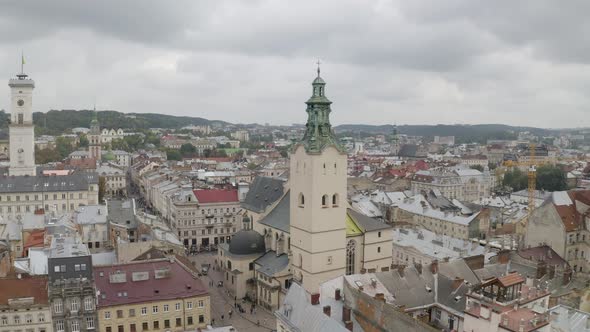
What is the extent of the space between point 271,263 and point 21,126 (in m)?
77.9

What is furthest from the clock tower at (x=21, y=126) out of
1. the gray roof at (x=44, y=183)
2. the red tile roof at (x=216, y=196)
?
the red tile roof at (x=216, y=196)

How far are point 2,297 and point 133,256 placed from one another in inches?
625

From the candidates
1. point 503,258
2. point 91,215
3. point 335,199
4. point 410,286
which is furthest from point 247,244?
point 503,258

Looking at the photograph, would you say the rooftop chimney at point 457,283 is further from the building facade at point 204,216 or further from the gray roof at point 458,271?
the building facade at point 204,216

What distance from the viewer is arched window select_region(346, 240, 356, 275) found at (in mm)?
62169

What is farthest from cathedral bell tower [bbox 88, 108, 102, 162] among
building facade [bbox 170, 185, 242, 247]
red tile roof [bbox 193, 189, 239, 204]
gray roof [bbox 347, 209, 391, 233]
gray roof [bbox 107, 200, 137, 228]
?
gray roof [bbox 347, 209, 391, 233]

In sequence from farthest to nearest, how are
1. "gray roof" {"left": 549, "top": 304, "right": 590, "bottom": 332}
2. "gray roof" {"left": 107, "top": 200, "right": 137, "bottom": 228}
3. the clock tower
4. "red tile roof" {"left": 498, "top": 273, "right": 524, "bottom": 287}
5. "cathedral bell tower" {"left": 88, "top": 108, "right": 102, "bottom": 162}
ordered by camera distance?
"cathedral bell tower" {"left": 88, "top": 108, "right": 102, "bottom": 162}
the clock tower
"gray roof" {"left": 107, "top": 200, "right": 137, "bottom": 228}
"gray roof" {"left": 549, "top": 304, "right": 590, "bottom": 332}
"red tile roof" {"left": 498, "top": 273, "right": 524, "bottom": 287}

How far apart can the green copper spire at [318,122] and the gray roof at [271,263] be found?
15.4 metres

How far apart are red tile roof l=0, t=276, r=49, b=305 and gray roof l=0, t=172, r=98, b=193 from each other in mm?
53534

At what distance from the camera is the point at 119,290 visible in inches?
1964

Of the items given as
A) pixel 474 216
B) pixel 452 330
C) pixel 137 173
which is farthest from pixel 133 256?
pixel 137 173

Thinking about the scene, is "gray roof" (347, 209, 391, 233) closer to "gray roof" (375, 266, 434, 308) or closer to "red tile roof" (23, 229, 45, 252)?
"gray roof" (375, 266, 434, 308)

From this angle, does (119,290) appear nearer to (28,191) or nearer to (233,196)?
(233,196)

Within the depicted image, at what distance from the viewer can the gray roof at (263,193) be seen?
7531cm
